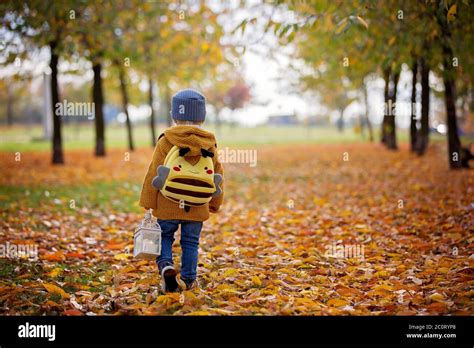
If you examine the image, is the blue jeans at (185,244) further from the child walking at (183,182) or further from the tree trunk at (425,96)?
the tree trunk at (425,96)

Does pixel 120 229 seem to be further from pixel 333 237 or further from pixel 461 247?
pixel 461 247

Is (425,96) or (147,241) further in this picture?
(425,96)

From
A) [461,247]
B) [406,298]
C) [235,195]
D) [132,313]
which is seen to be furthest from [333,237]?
[235,195]

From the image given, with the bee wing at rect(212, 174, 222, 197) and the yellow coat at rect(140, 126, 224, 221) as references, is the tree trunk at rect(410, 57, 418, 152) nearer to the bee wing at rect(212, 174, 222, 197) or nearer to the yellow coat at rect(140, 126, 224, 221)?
the bee wing at rect(212, 174, 222, 197)

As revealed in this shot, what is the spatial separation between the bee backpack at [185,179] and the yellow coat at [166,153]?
0.19ft

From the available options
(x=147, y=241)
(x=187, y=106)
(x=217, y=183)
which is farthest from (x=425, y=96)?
(x=147, y=241)

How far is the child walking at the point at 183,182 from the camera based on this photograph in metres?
4.58

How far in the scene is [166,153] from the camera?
15.5 feet

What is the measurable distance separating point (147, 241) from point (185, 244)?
448mm

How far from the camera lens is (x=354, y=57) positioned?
11094 millimetres

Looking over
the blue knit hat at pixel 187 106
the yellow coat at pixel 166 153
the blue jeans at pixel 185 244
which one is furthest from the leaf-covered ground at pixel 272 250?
the blue knit hat at pixel 187 106

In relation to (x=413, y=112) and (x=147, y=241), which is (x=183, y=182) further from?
(x=413, y=112)
